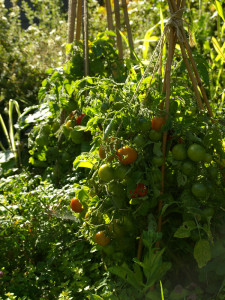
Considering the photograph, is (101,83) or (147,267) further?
(101,83)

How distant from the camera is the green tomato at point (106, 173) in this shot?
5.07ft

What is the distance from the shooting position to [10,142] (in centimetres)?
367

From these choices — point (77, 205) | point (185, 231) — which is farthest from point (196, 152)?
point (77, 205)

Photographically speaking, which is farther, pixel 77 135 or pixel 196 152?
pixel 77 135

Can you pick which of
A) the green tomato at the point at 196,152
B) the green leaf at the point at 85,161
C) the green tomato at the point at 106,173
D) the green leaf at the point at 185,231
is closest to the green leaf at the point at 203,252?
the green leaf at the point at 185,231

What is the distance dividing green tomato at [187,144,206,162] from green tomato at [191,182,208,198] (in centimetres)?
10

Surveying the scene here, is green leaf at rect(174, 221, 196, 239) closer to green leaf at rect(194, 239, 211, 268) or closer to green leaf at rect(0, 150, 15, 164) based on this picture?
green leaf at rect(194, 239, 211, 268)

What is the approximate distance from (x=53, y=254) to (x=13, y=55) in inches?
113

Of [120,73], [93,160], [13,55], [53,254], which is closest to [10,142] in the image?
[13,55]

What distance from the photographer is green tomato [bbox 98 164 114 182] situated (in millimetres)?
1546

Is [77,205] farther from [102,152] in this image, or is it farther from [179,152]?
[179,152]

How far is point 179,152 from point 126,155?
197mm

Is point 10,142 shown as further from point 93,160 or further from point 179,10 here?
point 179,10

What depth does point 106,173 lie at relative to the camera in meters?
1.54
